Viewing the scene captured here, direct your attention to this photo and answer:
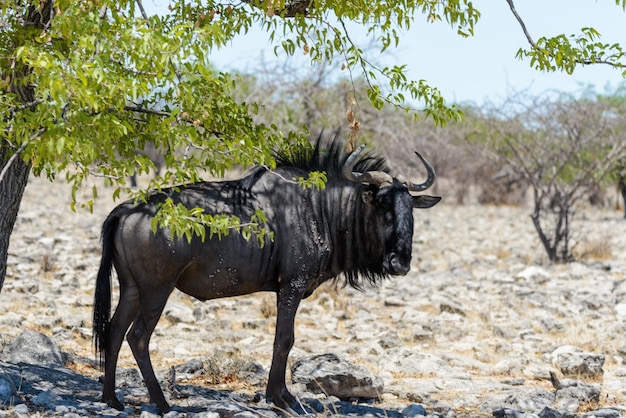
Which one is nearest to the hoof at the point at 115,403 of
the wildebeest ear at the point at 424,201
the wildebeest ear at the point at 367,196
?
the wildebeest ear at the point at 367,196

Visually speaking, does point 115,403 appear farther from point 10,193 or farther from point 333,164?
point 333,164

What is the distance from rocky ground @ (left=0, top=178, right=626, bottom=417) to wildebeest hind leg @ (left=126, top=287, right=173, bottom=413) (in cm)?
20

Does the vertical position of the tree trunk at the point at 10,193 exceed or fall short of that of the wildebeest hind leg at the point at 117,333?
it exceeds it

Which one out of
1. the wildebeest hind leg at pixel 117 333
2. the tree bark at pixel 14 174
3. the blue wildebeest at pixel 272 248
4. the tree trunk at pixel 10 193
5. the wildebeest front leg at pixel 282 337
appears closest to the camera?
the blue wildebeest at pixel 272 248

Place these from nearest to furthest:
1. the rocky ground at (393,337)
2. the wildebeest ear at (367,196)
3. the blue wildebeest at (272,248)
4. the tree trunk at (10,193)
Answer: the blue wildebeest at (272,248), the tree trunk at (10,193), the wildebeest ear at (367,196), the rocky ground at (393,337)

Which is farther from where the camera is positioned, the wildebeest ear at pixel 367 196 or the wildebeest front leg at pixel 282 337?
the wildebeest ear at pixel 367 196

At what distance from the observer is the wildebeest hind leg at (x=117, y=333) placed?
248 inches

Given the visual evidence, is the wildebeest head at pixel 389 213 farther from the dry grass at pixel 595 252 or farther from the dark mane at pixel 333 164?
the dry grass at pixel 595 252

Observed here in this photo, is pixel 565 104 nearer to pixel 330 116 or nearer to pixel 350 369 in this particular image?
pixel 330 116

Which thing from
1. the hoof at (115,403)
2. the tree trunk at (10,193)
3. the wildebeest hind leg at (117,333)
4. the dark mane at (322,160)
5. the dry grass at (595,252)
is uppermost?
the dark mane at (322,160)

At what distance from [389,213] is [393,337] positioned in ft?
11.4

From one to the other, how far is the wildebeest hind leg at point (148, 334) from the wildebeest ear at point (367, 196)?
65.3 inches

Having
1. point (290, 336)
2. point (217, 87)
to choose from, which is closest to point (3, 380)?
point (290, 336)

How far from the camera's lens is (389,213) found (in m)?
6.77
